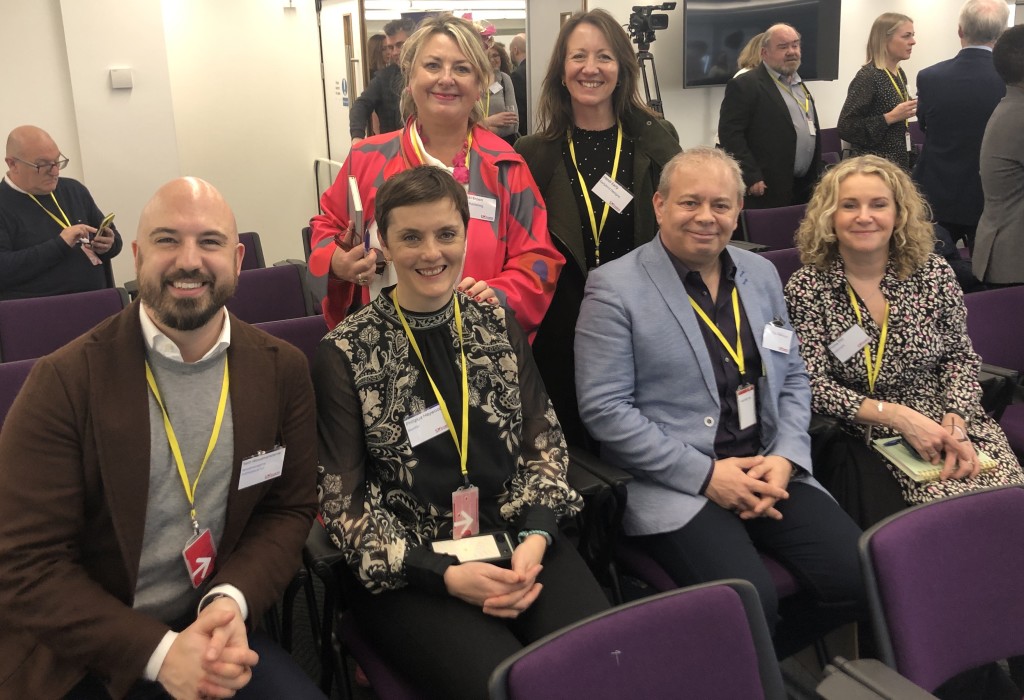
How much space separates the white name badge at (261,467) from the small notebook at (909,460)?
166 centimetres

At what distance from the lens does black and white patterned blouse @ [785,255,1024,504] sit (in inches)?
98.0

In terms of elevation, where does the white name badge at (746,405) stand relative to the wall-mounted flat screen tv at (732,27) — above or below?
below

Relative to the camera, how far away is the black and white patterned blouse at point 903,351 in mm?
2488

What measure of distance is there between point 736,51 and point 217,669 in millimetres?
7401

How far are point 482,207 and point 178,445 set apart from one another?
108cm

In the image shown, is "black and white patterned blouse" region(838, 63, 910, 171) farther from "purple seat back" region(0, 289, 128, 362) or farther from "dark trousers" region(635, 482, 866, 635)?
"purple seat back" region(0, 289, 128, 362)

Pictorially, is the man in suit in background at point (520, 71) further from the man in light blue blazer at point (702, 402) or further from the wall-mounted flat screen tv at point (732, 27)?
the man in light blue blazer at point (702, 402)

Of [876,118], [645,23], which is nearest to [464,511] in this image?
[876,118]

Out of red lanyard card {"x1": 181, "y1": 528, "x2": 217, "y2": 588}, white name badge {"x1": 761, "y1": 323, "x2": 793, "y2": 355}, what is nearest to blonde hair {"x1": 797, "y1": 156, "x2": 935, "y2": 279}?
white name badge {"x1": 761, "y1": 323, "x2": 793, "y2": 355}

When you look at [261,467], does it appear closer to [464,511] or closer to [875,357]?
[464,511]

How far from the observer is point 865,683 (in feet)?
4.38

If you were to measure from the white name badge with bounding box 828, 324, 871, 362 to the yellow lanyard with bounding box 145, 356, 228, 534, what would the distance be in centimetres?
173

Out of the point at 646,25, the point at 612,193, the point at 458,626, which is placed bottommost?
the point at 458,626

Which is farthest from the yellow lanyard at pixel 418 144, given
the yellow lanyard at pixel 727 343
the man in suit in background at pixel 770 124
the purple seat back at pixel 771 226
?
the man in suit in background at pixel 770 124
